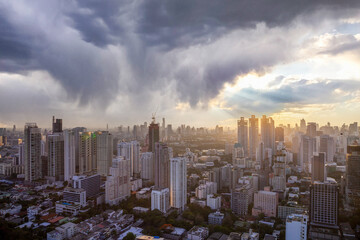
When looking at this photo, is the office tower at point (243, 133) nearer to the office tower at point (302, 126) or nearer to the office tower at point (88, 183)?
the office tower at point (302, 126)

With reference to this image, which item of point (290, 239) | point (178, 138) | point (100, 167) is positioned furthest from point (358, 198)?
point (178, 138)

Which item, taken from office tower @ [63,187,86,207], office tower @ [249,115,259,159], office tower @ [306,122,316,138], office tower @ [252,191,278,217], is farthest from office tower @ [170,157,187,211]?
office tower @ [306,122,316,138]

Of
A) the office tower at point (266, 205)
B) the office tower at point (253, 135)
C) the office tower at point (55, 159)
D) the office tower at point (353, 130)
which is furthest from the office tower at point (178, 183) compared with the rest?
the office tower at point (253, 135)

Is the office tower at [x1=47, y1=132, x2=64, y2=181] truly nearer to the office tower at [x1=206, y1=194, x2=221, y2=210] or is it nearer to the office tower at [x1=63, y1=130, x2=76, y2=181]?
the office tower at [x1=63, y1=130, x2=76, y2=181]

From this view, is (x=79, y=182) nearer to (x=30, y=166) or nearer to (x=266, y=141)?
(x=30, y=166)

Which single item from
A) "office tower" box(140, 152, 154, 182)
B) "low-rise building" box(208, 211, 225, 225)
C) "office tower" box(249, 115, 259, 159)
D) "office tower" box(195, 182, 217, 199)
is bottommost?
"low-rise building" box(208, 211, 225, 225)
